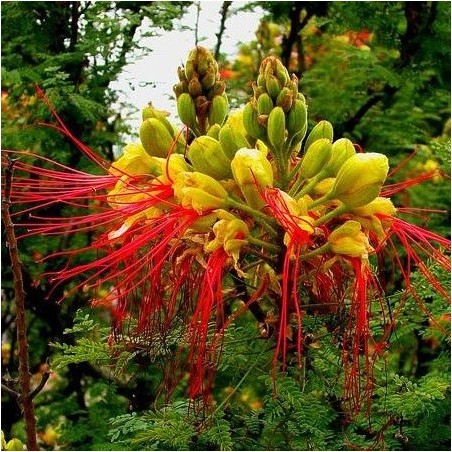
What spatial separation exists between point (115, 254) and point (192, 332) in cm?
23

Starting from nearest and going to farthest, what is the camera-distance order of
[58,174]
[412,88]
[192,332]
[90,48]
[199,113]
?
[192,332] < [199,113] < [58,174] < [90,48] < [412,88]

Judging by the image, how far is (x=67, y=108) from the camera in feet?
Answer: 10.8

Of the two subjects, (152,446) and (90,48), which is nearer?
(152,446)

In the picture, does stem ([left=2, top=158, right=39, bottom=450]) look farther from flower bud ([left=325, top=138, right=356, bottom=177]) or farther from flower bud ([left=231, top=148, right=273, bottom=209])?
flower bud ([left=325, top=138, right=356, bottom=177])

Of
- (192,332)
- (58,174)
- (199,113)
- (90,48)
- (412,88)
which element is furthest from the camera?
(412,88)

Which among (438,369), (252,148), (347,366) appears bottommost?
(438,369)

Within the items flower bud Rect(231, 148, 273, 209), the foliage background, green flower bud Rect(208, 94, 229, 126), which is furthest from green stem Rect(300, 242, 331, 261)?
the foliage background

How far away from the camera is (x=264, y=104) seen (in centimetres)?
175

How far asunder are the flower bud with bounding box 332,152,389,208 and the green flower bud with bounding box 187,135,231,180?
230 mm

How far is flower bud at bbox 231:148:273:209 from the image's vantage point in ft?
5.47

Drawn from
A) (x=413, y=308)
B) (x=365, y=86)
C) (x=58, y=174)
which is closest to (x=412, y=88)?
(x=365, y=86)

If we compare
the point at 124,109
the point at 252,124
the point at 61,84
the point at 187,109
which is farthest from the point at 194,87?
the point at 124,109

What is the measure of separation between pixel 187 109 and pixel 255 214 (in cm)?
31

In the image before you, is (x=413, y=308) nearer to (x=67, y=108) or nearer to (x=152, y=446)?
(x=152, y=446)
